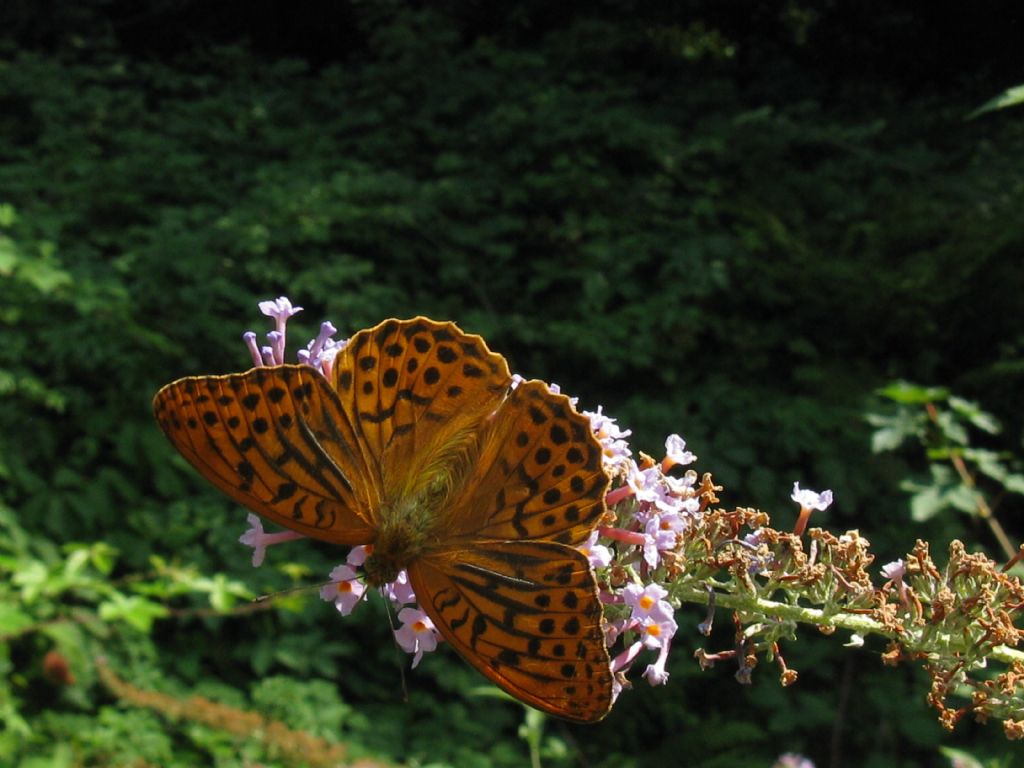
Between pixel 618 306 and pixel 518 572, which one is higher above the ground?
pixel 518 572

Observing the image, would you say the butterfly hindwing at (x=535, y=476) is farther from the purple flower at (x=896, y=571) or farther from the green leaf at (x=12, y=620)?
the green leaf at (x=12, y=620)

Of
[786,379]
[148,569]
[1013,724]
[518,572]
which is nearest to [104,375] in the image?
[148,569]

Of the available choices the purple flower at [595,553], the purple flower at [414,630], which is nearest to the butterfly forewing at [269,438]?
the purple flower at [414,630]

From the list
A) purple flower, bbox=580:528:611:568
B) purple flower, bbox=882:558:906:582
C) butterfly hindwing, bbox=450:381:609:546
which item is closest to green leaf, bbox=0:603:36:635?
butterfly hindwing, bbox=450:381:609:546

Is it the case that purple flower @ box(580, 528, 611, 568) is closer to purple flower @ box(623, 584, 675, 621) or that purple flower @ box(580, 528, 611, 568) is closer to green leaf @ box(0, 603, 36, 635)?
purple flower @ box(623, 584, 675, 621)

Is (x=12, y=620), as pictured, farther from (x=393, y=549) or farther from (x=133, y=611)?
(x=393, y=549)

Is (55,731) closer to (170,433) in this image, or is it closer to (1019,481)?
(170,433)
